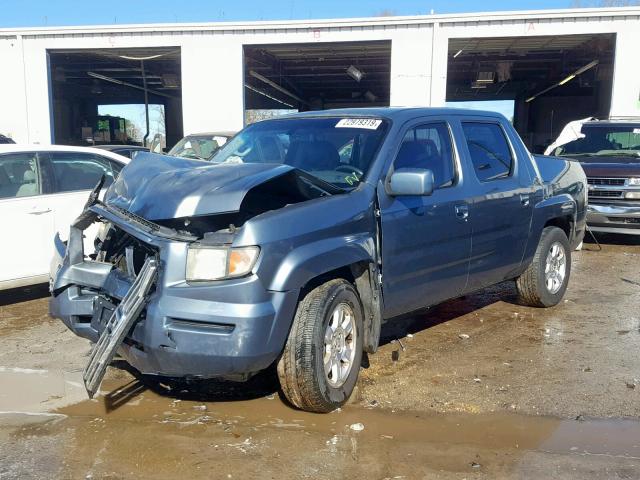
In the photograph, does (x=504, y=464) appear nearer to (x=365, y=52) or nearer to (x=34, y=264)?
(x=34, y=264)

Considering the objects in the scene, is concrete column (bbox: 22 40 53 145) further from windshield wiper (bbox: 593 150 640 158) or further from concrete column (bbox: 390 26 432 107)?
windshield wiper (bbox: 593 150 640 158)

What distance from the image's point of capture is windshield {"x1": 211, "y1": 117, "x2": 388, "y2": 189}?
433 centimetres

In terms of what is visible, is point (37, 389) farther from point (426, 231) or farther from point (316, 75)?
point (316, 75)

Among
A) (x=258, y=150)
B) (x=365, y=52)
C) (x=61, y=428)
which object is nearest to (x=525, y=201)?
(x=258, y=150)

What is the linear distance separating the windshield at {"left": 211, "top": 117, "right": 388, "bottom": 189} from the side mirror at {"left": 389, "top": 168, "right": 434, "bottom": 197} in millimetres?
243

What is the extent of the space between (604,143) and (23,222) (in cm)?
941

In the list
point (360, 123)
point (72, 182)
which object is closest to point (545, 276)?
point (360, 123)

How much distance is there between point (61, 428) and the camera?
147 inches

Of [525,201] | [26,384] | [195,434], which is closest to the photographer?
[195,434]

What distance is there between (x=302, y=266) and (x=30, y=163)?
4214mm

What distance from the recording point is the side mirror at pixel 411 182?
157 inches

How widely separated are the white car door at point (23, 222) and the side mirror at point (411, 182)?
12.9 ft

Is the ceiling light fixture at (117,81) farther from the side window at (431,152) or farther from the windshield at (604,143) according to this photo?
the side window at (431,152)

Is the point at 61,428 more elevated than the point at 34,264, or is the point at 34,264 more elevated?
the point at 34,264
